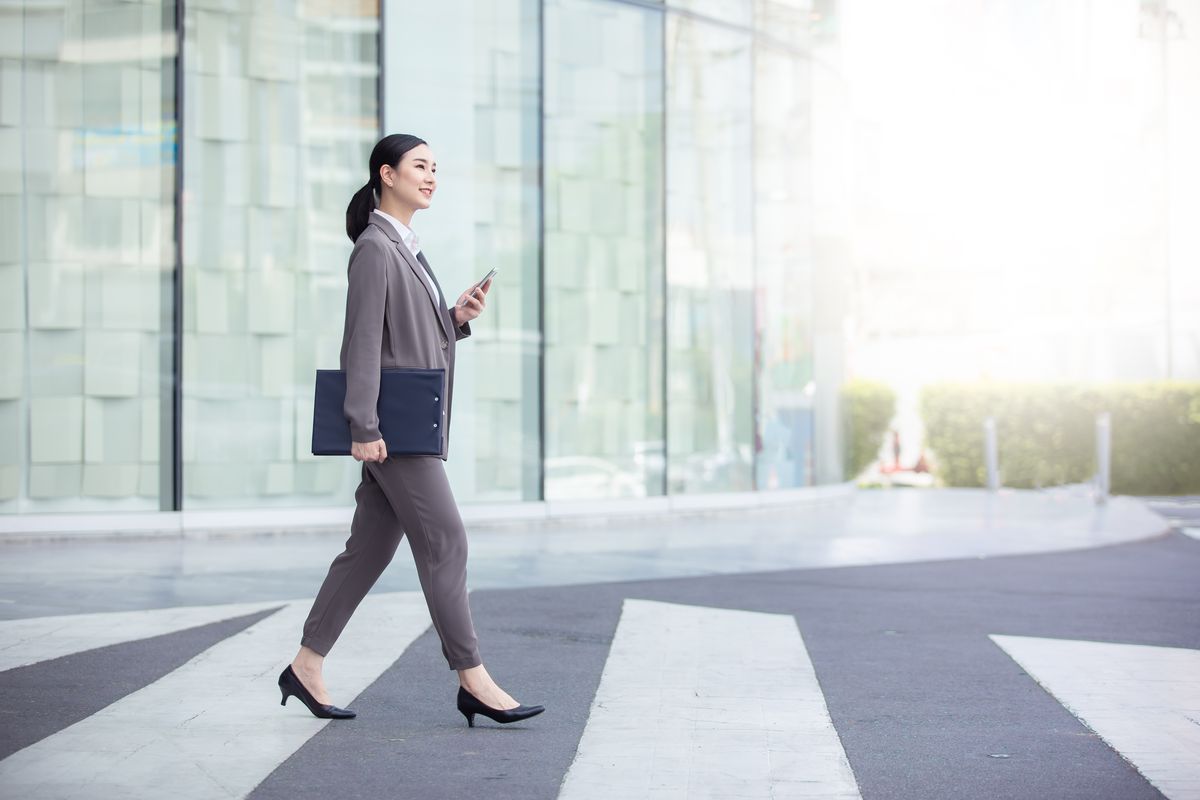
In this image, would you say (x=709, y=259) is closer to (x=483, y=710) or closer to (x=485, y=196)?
(x=485, y=196)

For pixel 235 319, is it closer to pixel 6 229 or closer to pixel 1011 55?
pixel 6 229

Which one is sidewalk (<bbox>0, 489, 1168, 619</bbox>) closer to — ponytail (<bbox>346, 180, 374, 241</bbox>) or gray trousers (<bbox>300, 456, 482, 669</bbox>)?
gray trousers (<bbox>300, 456, 482, 669</bbox>)

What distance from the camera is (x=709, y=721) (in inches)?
192

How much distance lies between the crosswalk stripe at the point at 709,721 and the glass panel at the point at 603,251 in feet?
22.1

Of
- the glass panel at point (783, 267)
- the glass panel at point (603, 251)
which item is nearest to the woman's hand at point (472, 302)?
the glass panel at point (603, 251)

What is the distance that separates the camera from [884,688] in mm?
5523

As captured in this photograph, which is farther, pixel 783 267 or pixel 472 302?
pixel 783 267

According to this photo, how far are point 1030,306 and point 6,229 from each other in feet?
92.9

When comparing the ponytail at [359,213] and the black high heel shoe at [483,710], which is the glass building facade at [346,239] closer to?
the ponytail at [359,213]

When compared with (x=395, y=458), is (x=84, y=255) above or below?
above

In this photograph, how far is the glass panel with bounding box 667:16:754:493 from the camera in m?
14.6

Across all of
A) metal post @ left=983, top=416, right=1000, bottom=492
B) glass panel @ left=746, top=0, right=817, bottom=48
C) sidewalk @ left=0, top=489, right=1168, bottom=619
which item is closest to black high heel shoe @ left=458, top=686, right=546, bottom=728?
sidewalk @ left=0, top=489, right=1168, bottom=619

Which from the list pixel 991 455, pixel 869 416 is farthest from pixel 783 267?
pixel 869 416

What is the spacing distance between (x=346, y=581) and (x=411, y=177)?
1.36 metres
